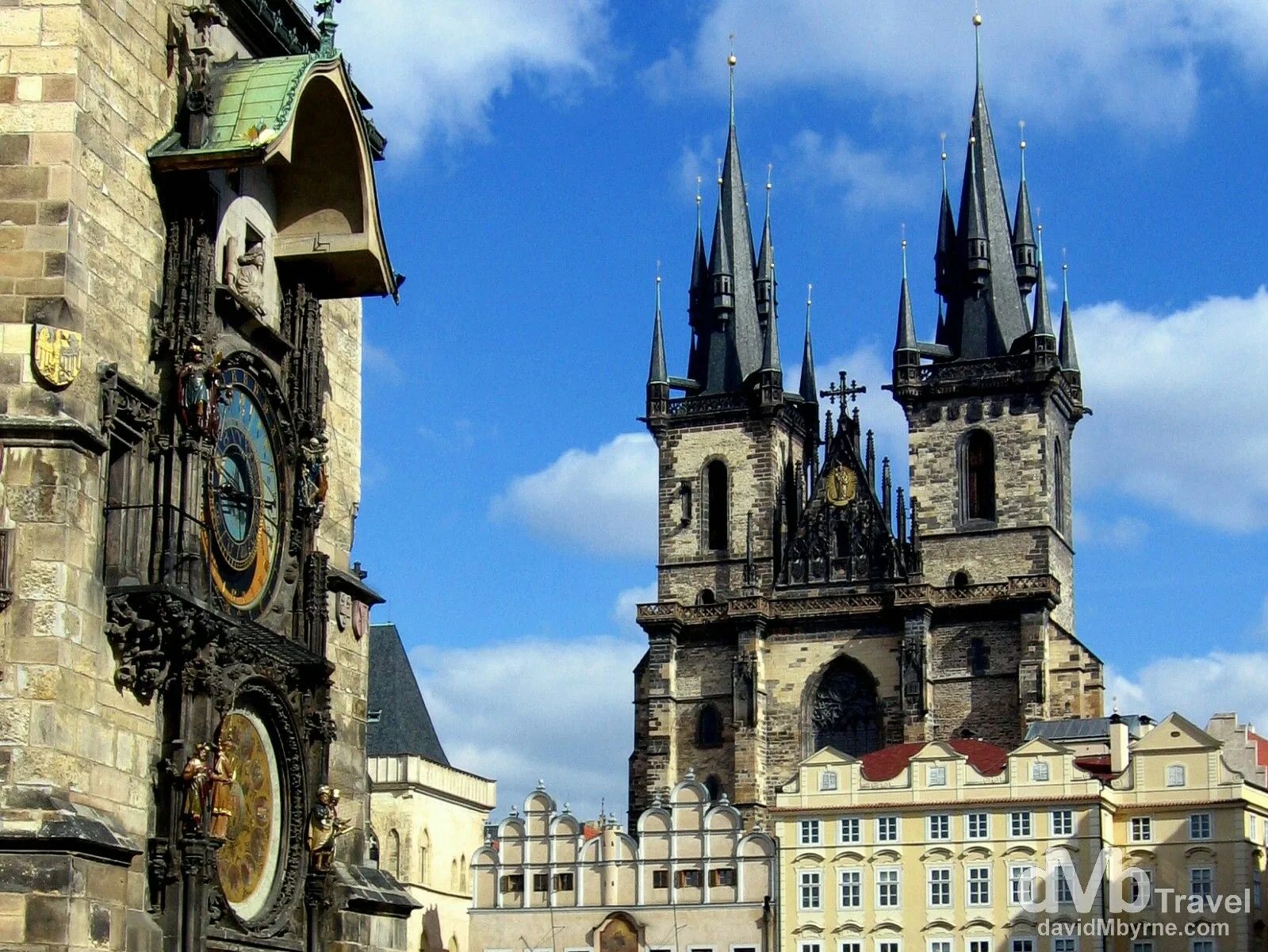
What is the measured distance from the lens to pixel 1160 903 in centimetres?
5122

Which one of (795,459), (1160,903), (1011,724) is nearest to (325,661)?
(1160,903)

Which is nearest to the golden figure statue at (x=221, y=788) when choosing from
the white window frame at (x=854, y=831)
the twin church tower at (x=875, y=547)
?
the white window frame at (x=854, y=831)

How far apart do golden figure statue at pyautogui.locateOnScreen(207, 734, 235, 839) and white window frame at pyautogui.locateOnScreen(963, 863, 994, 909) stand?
4274cm

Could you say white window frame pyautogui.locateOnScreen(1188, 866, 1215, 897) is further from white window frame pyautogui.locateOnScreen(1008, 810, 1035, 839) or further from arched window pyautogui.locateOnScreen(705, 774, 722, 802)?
arched window pyautogui.locateOnScreen(705, 774, 722, 802)

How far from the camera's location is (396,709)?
58.9m

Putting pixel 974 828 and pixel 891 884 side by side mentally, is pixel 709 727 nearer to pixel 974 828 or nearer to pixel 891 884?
pixel 891 884

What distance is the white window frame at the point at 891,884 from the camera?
53281 millimetres

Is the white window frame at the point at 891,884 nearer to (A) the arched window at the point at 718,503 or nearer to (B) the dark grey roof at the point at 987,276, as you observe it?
(A) the arched window at the point at 718,503

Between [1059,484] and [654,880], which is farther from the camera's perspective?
[1059,484]

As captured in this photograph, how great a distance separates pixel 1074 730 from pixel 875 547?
9771 millimetres

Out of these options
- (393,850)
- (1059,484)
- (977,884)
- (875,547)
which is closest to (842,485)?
(875,547)

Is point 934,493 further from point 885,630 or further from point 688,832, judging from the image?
point 688,832

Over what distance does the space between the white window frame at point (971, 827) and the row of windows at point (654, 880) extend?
618 centimetres

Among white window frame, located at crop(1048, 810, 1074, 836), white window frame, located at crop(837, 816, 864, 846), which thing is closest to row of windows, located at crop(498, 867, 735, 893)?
white window frame, located at crop(837, 816, 864, 846)
